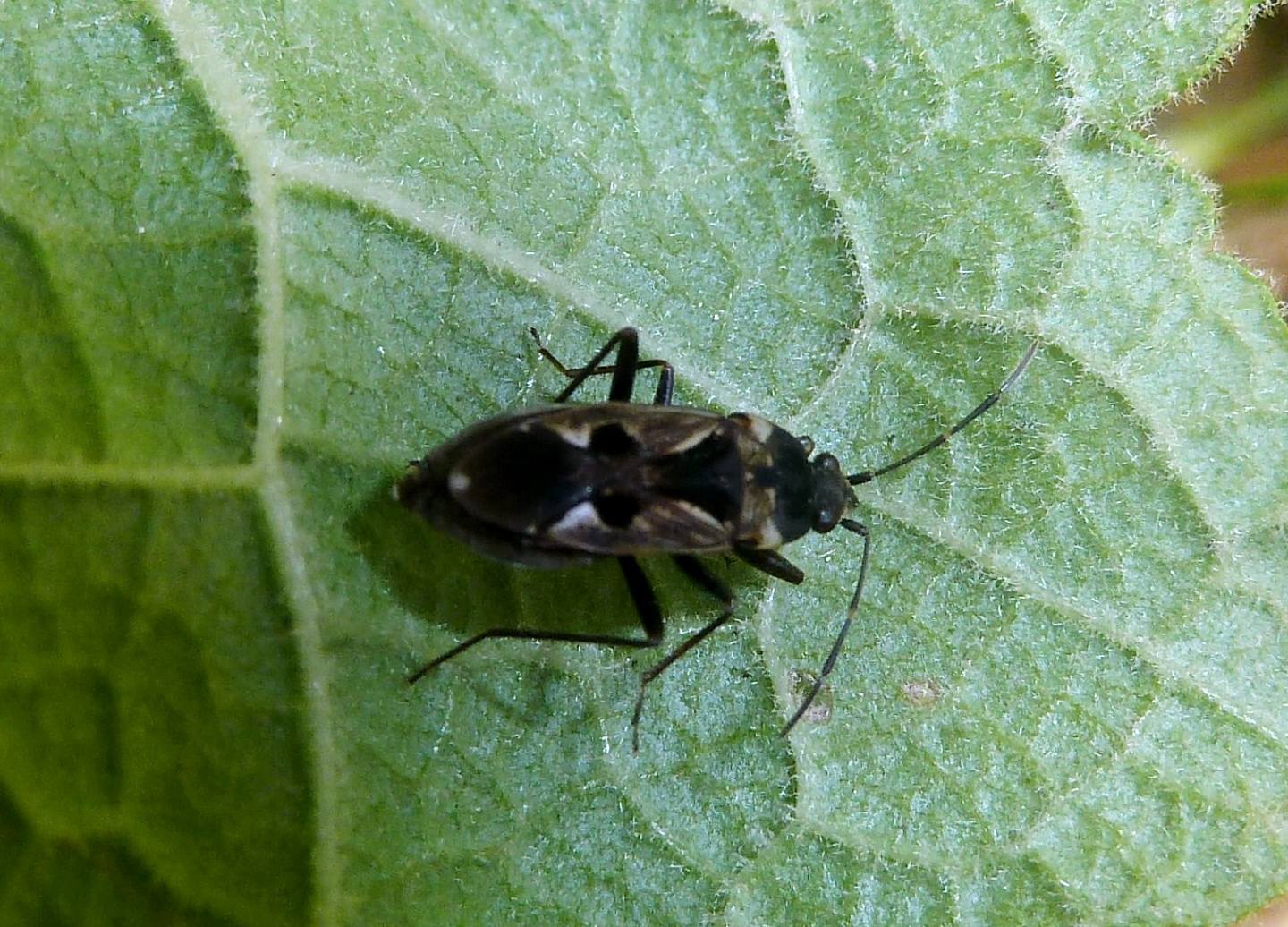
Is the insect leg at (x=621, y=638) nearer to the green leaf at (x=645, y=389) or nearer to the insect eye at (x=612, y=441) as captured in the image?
the green leaf at (x=645, y=389)

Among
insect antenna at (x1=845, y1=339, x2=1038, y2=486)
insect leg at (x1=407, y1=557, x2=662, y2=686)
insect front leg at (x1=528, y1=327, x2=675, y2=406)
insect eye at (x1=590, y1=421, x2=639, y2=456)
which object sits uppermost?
insect antenna at (x1=845, y1=339, x2=1038, y2=486)

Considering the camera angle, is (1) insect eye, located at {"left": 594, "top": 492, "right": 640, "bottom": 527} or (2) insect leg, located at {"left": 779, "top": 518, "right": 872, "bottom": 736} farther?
(2) insect leg, located at {"left": 779, "top": 518, "right": 872, "bottom": 736}

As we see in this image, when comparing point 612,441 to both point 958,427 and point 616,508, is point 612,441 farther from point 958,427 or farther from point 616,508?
point 958,427

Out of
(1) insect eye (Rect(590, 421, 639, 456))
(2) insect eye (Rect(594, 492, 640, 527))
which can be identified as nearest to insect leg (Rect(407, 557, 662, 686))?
(2) insect eye (Rect(594, 492, 640, 527))

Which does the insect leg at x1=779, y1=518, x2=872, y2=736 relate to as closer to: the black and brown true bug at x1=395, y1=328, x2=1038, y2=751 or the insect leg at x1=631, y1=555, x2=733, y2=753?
the black and brown true bug at x1=395, y1=328, x2=1038, y2=751

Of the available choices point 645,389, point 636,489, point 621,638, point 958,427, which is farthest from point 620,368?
point 958,427
